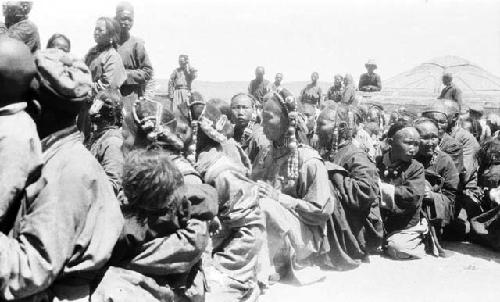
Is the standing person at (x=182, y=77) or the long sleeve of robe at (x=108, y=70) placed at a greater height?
the long sleeve of robe at (x=108, y=70)

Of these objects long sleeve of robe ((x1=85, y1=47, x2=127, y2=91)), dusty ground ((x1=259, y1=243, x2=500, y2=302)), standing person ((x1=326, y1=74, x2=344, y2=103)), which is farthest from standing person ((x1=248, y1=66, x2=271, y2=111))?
dusty ground ((x1=259, y1=243, x2=500, y2=302))

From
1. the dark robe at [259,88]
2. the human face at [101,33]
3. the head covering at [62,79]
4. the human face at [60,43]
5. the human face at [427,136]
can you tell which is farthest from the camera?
the dark robe at [259,88]

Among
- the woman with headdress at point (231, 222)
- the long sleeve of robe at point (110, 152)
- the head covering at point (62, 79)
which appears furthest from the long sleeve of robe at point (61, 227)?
the long sleeve of robe at point (110, 152)

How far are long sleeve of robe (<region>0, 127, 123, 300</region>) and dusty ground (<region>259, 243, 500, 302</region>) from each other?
2.81 metres

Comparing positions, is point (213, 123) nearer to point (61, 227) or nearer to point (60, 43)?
point (61, 227)

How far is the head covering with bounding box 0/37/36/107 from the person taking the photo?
2146 mm

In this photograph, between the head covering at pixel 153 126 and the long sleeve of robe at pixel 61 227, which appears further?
the head covering at pixel 153 126

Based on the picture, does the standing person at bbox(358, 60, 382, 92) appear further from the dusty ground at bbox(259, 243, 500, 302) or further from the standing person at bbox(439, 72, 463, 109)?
the dusty ground at bbox(259, 243, 500, 302)

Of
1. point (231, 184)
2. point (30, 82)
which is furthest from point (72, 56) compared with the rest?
point (231, 184)

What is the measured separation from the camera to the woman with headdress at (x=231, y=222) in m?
4.28

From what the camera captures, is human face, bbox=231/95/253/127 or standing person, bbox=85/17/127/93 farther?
human face, bbox=231/95/253/127

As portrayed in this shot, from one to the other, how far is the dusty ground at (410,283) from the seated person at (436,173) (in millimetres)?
584

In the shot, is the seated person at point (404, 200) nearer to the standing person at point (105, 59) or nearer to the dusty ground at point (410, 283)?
the dusty ground at point (410, 283)

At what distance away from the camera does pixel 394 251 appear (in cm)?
666
